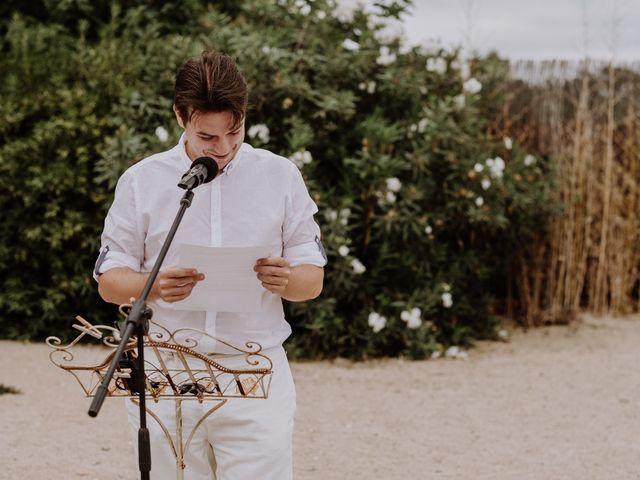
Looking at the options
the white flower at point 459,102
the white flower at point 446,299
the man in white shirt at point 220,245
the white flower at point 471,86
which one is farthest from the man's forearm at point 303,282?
the white flower at point 471,86

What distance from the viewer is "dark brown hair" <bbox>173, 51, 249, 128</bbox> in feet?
8.91

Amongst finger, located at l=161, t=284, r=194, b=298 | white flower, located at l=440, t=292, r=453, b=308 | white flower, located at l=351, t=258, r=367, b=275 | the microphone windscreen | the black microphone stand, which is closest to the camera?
the black microphone stand

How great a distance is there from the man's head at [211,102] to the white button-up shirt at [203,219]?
10 cm

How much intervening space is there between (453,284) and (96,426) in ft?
11.9

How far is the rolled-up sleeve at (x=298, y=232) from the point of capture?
296 centimetres

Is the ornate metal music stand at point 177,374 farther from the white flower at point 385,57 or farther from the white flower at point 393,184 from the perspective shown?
the white flower at point 385,57

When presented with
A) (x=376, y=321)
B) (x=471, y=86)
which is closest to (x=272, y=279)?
(x=376, y=321)

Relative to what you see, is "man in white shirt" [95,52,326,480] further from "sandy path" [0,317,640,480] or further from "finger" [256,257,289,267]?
"sandy path" [0,317,640,480]

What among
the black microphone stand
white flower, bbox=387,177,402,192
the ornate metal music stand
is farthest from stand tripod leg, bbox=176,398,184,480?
white flower, bbox=387,177,402,192

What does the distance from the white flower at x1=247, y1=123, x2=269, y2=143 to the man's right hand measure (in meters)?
5.11

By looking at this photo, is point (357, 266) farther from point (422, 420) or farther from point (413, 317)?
point (422, 420)

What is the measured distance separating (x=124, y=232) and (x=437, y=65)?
20.1ft

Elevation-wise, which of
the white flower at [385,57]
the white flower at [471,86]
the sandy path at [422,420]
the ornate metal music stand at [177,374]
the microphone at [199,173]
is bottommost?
the sandy path at [422,420]

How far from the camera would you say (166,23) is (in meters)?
9.49
